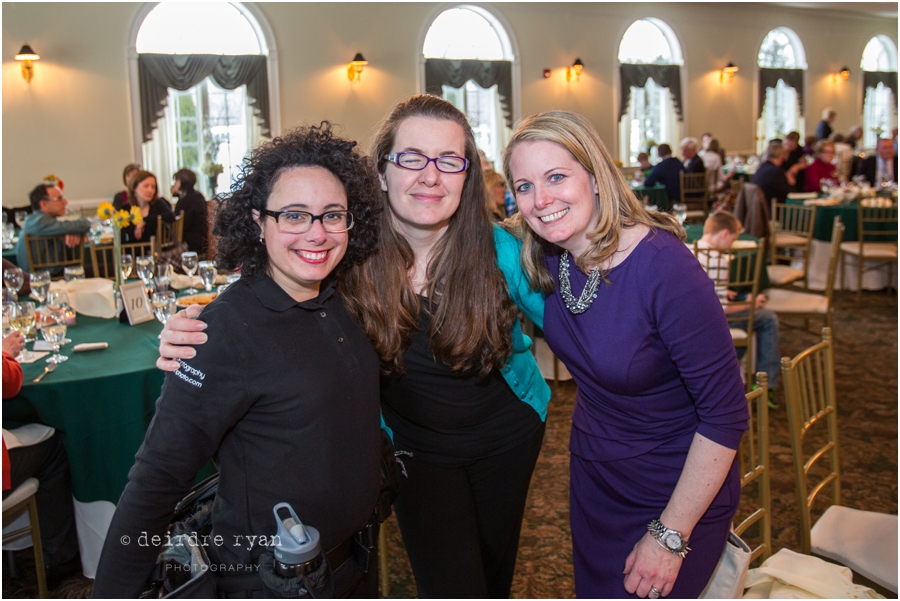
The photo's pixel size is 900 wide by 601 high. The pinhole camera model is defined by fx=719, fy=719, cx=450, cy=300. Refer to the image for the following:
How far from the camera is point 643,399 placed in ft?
4.83

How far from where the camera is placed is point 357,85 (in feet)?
34.6

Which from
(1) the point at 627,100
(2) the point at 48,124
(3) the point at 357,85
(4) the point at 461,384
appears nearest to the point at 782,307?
(4) the point at 461,384

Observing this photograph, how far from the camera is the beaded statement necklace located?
1.48 meters

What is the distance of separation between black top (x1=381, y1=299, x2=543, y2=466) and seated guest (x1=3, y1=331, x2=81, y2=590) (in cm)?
140

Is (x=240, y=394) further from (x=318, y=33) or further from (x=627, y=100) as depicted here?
(x=627, y=100)

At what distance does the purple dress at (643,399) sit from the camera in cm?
137

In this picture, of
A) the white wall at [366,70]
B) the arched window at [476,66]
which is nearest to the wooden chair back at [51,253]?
the white wall at [366,70]

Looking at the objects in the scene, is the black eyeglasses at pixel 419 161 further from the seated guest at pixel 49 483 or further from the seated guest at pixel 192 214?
the seated guest at pixel 192 214

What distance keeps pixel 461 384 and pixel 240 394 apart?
646 mm

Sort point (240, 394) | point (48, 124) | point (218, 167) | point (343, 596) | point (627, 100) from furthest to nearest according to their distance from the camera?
point (627, 100), point (218, 167), point (48, 124), point (343, 596), point (240, 394)

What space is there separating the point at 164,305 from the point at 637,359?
220 centimetres

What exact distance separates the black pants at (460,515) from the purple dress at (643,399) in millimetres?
197

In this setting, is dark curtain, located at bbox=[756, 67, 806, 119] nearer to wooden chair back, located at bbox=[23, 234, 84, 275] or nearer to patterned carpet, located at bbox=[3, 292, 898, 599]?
patterned carpet, located at bbox=[3, 292, 898, 599]

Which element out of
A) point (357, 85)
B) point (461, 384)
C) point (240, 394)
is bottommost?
point (461, 384)
